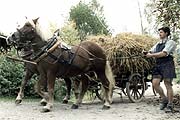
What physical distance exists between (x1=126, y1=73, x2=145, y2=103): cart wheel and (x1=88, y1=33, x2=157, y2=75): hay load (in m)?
0.22

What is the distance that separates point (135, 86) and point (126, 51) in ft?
3.64

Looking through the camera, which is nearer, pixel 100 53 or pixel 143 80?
pixel 100 53

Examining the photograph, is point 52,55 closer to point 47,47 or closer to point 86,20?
point 47,47

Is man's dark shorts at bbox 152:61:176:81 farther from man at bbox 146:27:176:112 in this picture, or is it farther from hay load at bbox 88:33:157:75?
hay load at bbox 88:33:157:75

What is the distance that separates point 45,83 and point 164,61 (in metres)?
2.88

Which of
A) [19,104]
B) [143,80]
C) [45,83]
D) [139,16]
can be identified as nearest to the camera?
[45,83]

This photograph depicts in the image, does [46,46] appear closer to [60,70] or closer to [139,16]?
[60,70]

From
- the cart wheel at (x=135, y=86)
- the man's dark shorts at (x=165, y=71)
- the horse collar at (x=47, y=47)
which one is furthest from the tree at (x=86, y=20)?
the man's dark shorts at (x=165, y=71)

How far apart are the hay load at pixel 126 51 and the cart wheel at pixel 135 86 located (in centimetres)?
22

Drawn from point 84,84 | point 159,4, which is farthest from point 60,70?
point 159,4

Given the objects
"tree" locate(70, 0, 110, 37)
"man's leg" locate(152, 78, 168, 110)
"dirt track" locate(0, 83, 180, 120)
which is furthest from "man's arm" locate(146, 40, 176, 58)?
"tree" locate(70, 0, 110, 37)

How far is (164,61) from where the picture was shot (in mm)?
8570

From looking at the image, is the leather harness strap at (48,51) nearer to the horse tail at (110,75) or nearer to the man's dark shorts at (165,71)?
the horse tail at (110,75)

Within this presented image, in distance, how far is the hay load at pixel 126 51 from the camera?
10.3 metres
